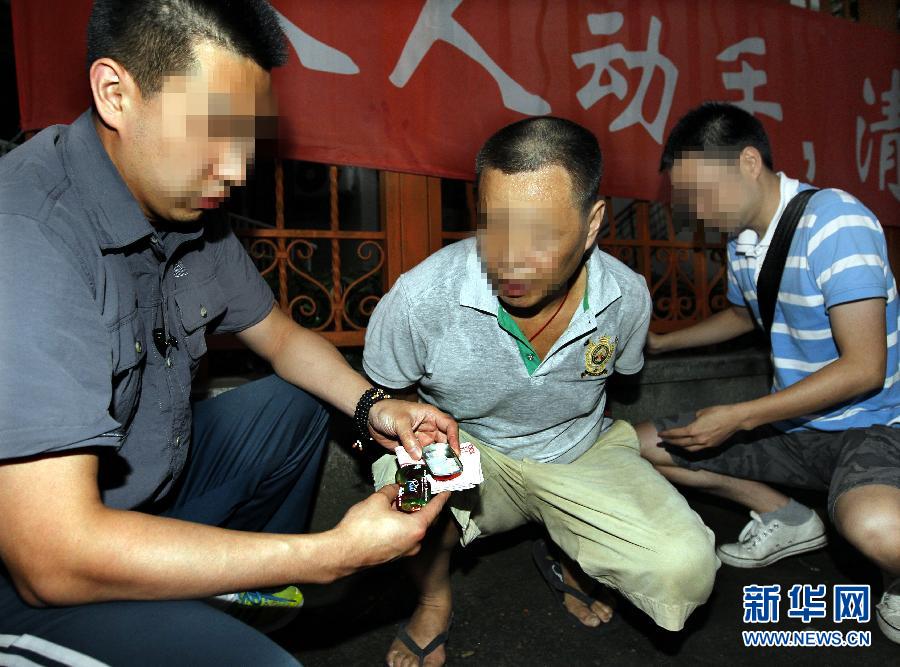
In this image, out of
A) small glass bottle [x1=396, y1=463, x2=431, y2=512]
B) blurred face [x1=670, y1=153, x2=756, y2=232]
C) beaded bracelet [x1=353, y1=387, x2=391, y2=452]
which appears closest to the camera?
small glass bottle [x1=396, y1=463, x2=431, y2=512]

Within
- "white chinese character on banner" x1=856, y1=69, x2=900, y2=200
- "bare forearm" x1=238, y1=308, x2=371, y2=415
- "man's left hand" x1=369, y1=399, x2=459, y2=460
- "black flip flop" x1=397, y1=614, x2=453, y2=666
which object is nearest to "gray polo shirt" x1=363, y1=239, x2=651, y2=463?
"bare forearm" x1=238, y1=308, x2=371, y2=415

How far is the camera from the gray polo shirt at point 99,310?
1148 mm

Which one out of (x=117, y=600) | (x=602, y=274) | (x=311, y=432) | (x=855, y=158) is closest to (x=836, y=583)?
(x=602, y=274)

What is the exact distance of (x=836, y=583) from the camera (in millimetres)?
2604

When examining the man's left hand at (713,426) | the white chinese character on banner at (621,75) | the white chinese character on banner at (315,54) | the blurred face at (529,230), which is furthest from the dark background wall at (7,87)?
the man's left hand at (713,426)

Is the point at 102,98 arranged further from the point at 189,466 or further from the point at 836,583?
the point at 836,583

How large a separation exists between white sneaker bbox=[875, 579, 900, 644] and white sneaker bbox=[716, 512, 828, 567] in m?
0.49

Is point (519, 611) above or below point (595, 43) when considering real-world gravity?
below

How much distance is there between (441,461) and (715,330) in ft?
6.96

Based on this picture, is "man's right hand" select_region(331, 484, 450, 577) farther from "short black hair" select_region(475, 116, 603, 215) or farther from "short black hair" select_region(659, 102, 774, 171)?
"short black hair" select_region(659, 102, 774, 171)

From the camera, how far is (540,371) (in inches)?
82.9

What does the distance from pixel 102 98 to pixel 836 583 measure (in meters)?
3.24

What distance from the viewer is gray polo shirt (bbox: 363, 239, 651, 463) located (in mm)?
2066

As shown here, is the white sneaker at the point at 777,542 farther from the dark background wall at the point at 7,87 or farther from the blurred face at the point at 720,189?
the dark background wall at the point at 7,87
